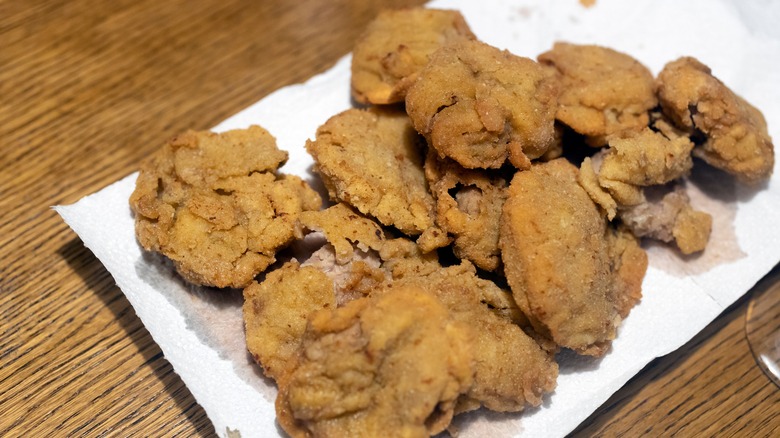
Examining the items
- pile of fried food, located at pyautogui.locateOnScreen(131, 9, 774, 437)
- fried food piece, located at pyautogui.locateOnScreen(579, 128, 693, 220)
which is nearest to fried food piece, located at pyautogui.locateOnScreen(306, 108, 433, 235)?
pile of fried food, located at pyautogui.locateOnScreen(131, 9, 774, 437)

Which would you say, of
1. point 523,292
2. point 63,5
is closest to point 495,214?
point 523,292

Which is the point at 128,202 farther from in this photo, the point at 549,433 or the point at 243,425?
the point at 549,433

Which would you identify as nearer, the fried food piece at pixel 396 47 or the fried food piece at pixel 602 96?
the fried food piece at pixel 602 96

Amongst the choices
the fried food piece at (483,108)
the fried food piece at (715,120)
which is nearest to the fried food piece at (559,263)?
the fried food piece at (483,108)

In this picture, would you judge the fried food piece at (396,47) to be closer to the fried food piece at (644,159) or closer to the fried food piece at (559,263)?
the fried food piece at (559,263)

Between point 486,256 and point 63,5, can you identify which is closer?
point 486,256

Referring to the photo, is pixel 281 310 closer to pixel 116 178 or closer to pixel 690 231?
pixel 116 178

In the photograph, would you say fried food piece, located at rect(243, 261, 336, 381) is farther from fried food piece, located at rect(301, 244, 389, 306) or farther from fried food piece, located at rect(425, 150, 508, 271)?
fried food piece, located at rect(425, 150, 508, 271)

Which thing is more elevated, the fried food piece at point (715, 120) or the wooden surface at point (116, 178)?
the fried food piece at point (715, 120)
